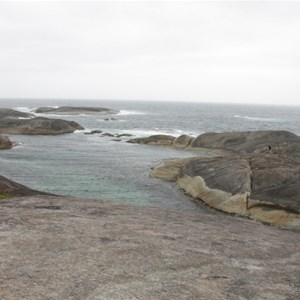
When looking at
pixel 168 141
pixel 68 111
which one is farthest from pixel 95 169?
pixel 68 111

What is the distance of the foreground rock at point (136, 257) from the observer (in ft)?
29.7

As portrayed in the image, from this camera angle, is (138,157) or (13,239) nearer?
(13,239)

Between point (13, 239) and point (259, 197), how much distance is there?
15150 millimetres

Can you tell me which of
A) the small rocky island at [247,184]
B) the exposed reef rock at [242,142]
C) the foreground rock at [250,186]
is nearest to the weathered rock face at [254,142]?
the exposed reef rock at [242,142]

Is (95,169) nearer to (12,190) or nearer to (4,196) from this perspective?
(12,190)

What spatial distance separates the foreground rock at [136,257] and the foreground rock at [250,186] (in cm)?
500

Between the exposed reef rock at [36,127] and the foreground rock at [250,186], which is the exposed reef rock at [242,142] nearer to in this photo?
the foreground rock at [250,186]

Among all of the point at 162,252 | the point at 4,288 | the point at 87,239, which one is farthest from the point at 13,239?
the point at 162,252

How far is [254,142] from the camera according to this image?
4662cm

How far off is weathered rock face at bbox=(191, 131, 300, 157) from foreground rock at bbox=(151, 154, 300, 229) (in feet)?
49.3

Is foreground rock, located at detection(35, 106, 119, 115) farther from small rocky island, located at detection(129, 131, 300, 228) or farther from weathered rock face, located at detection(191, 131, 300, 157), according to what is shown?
small rocky island, located at detection(129, 131, 300, 228)

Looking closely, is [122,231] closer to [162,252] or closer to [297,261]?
[162,252]

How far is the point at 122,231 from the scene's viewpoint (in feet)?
44.1

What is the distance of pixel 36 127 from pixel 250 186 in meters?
51.2
